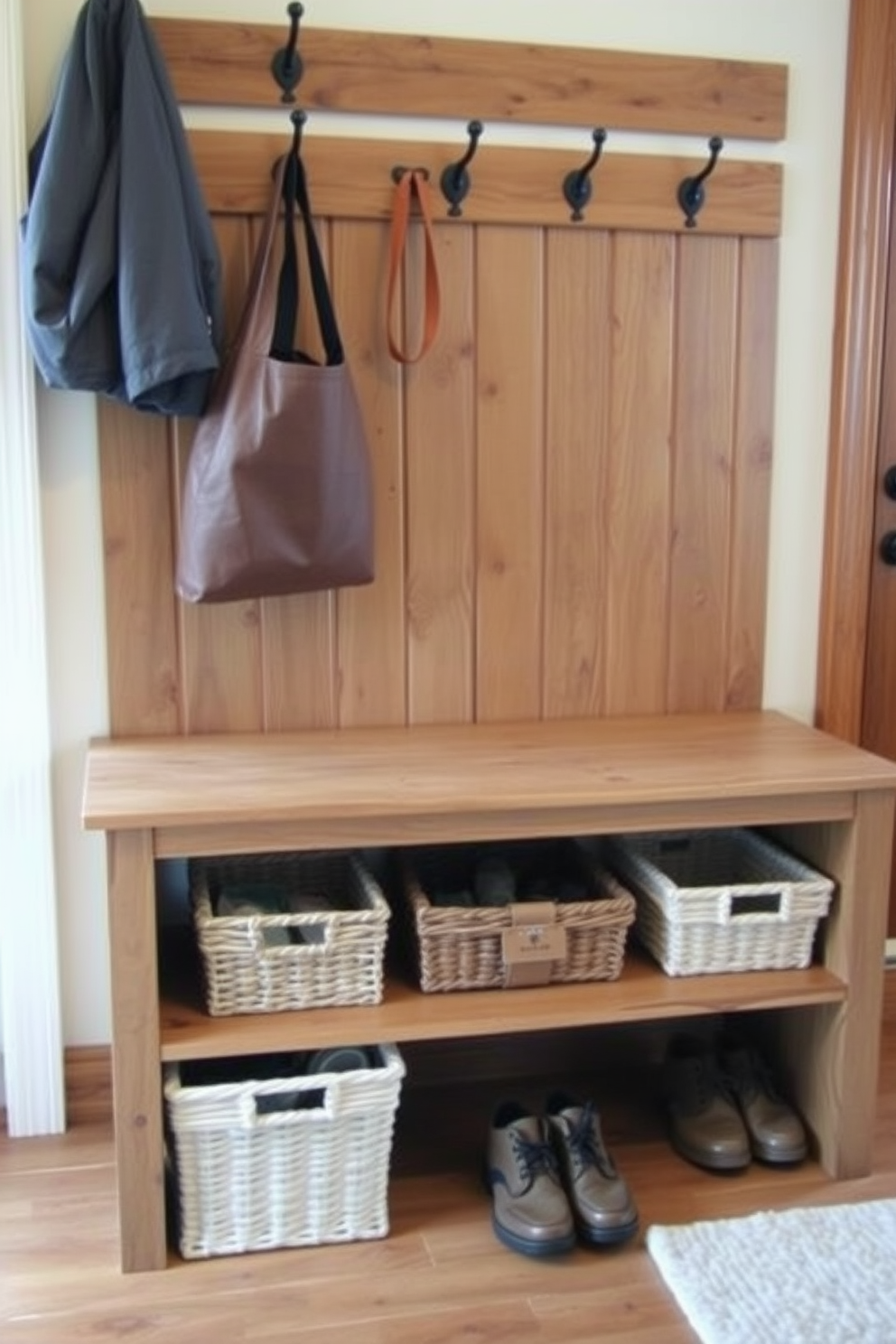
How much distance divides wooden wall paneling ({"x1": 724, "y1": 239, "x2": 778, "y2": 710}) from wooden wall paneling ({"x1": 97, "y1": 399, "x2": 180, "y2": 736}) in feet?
3.16

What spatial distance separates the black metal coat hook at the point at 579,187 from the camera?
6.61ft

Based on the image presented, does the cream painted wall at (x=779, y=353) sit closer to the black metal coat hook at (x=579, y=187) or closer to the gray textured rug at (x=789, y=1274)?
the black metal coat hook at (x=579, y=187)

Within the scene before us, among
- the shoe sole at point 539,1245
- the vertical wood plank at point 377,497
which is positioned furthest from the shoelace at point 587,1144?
the vertical wood plank at point 377,497

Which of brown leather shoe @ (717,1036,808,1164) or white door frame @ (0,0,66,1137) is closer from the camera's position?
white door frame @ (0,0,66,1137)

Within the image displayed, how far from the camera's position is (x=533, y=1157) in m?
1.84

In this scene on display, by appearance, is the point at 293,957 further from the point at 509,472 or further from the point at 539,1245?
the point at 509,472

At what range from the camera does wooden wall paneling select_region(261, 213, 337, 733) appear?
2.06m

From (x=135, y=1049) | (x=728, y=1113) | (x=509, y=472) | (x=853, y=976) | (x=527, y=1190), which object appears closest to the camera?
(x=135, y=1049)

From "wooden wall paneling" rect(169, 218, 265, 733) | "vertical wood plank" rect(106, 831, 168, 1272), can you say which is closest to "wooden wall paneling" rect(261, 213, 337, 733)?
"wooden wall paneling" rect(169, 218, 265, 733)

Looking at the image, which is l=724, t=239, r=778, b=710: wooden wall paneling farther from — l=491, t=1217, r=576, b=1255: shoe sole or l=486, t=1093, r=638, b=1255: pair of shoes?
l=491, t=1217, r=576, b=1255: shoe sole

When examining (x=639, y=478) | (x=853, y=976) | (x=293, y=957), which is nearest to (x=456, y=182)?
(x=639, y=478)

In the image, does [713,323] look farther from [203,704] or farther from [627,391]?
[203,704]

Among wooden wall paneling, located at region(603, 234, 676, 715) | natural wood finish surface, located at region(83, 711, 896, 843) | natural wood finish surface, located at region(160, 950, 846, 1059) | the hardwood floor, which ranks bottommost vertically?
the hardwood floor

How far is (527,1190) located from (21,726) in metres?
1.03
